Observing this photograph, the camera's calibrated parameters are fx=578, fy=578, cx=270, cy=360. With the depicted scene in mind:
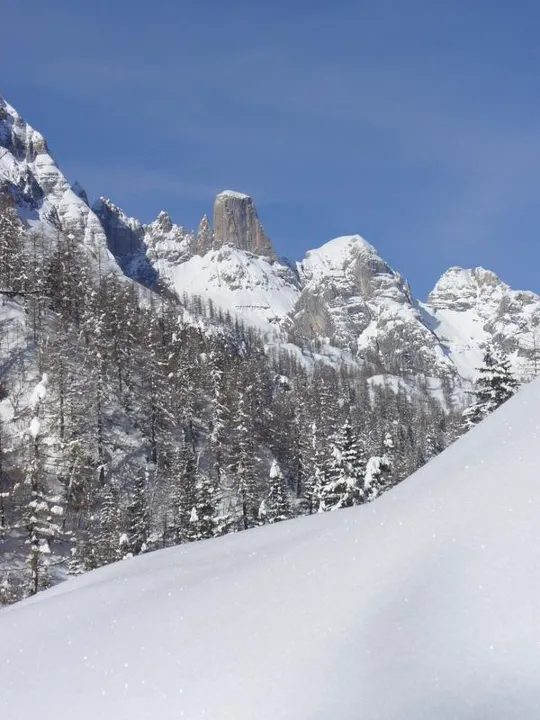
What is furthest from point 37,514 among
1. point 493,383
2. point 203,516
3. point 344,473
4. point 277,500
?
point 493,383

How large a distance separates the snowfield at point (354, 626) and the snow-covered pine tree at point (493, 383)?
24.8m

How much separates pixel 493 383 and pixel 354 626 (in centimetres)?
2765

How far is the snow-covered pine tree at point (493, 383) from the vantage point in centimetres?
2909

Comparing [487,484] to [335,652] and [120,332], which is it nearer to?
[335,652]

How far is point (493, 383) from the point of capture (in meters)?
29.7

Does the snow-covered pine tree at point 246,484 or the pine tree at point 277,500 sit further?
the snow-covered pine tree at point 246,484

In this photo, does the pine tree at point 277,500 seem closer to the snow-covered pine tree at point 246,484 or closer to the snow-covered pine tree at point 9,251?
the snow-covered pine tree at point 246,484

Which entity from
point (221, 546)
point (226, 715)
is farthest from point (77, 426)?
point (226, 715)

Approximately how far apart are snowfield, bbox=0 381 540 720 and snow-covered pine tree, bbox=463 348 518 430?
81.5 ft

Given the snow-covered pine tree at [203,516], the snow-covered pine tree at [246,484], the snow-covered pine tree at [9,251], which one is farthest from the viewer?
the snow-covered pine tree at [9,251]

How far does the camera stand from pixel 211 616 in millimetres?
5090

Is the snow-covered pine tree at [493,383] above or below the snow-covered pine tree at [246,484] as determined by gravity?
above

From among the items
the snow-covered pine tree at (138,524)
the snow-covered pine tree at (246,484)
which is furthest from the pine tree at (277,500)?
the snow-covered pine tree at (138,524)

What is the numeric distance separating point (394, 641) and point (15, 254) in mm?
64536
